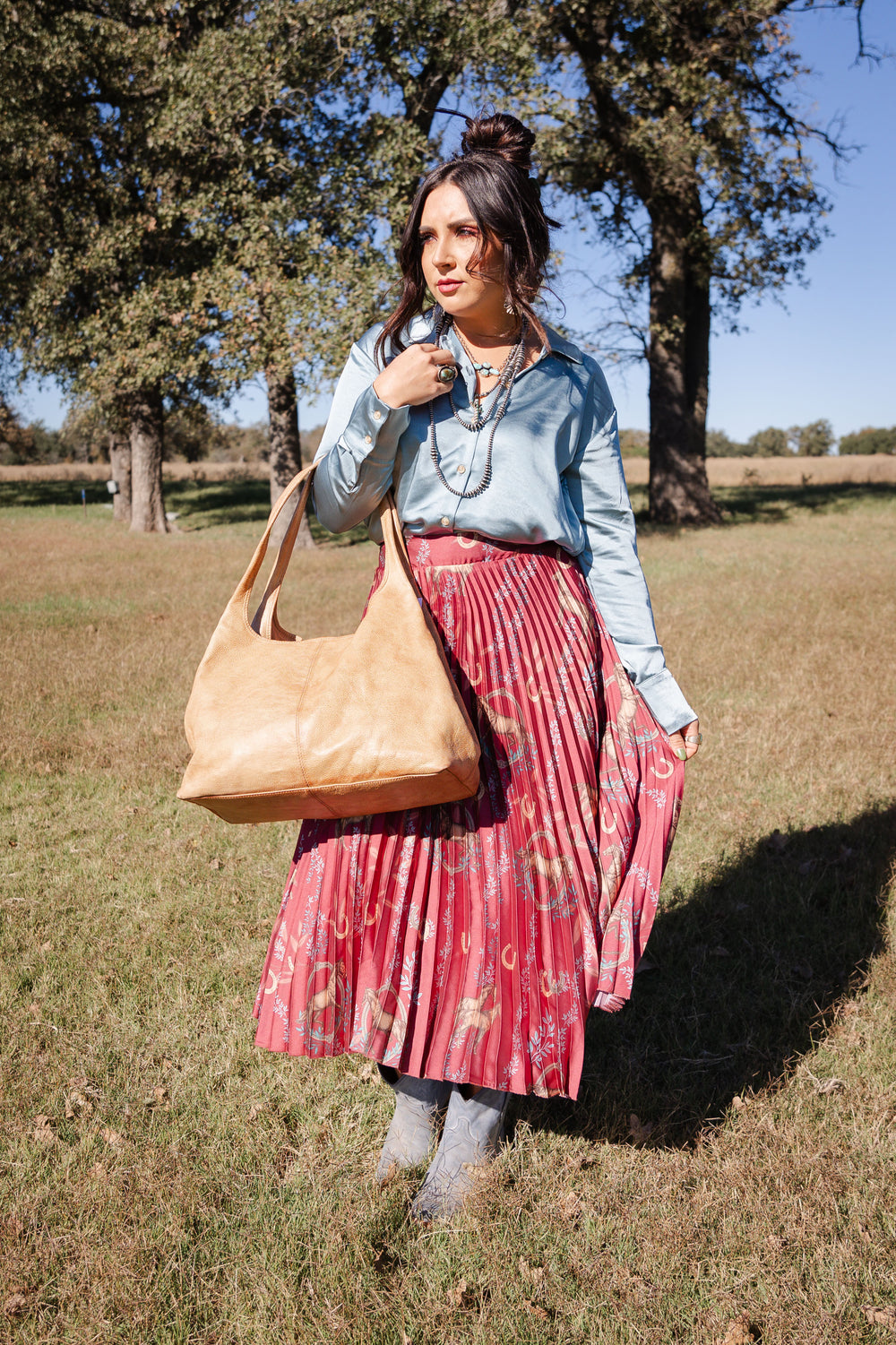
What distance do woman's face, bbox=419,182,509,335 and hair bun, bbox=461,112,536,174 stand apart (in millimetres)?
161

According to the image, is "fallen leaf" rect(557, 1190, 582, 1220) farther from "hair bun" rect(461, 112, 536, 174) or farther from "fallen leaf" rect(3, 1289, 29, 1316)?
"hair bun" rect(461, 112, 536, 174)

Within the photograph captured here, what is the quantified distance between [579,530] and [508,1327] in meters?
1.79

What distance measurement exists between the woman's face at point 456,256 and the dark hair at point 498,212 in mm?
15

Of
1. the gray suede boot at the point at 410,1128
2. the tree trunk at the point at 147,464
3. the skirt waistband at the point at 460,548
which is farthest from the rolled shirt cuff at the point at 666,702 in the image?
the tree trunk at the point at 147,464

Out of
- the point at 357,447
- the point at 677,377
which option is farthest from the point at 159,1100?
the point at 677,377

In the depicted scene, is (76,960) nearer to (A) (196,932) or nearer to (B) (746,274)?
(A) (196,932)

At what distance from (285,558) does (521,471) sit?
0.57m

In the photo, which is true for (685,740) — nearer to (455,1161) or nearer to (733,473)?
(455,1161)

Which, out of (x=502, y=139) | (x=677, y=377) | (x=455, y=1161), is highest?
(x=677, y=377)

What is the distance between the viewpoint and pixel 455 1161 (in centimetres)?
238

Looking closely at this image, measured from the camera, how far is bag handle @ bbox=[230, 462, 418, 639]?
2035mm

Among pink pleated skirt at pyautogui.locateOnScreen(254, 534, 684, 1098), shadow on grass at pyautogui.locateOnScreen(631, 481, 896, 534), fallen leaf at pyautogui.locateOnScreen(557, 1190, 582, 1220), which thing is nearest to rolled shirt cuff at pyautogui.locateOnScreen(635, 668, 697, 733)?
pink pleated skirt at pyautogui.locateOnScreen(254, 534, 684, 1098)

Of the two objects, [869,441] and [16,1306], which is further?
[869,441]

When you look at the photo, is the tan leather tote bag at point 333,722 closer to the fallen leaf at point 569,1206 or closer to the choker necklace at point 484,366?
the choker necklace at point 484,366
